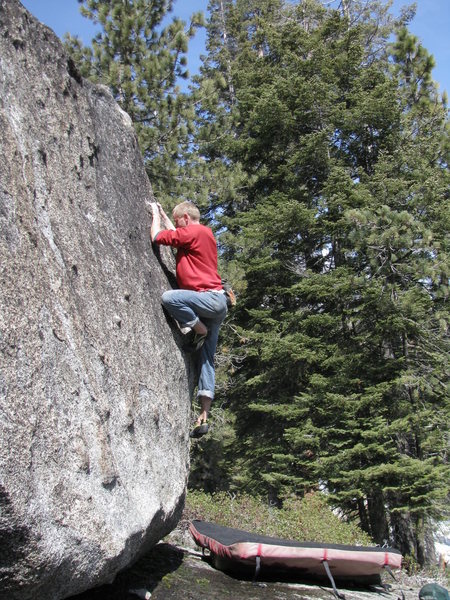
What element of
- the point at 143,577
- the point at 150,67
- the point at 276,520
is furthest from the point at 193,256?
the point at 150,67

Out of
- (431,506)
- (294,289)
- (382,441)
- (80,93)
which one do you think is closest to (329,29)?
(294,289)

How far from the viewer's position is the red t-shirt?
4.79 m

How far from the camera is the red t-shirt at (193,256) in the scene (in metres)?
4.79

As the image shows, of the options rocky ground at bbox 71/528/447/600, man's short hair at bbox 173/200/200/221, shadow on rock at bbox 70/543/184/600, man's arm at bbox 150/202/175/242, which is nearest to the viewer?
shadow on rock at bbox 70/543/184/600

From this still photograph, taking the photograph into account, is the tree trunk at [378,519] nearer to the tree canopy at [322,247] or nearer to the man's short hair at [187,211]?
the tree canopy at [322,247]

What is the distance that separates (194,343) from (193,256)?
30.7 inches

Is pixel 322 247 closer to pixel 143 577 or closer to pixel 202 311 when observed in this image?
pixel 202 311

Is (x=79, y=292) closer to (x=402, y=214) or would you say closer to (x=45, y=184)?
(x=45, y=184)

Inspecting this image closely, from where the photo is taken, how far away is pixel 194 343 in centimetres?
498

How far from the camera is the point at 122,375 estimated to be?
3666mm

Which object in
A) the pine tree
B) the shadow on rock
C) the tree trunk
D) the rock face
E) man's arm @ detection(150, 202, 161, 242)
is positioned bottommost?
the tree trunk

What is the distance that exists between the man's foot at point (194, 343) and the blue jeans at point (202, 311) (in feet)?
0.23

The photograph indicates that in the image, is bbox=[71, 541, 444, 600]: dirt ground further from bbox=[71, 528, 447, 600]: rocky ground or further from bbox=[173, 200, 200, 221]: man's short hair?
bbox=[173, 200, 200, 221]: man's short hair

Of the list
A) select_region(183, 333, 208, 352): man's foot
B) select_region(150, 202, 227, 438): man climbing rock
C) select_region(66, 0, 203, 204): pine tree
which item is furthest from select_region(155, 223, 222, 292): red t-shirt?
select_region(66, 0, 203, 204): pine tree
